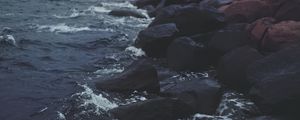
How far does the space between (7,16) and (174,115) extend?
1329 cm

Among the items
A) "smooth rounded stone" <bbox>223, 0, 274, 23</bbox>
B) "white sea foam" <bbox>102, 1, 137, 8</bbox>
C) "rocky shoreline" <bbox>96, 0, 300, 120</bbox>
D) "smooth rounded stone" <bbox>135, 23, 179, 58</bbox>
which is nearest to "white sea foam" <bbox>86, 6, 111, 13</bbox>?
"white sea foam" <bbox>102, 1, 137, 8</bbox>

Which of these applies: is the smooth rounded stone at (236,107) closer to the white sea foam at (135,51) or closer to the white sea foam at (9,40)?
the white sea foam at (135,51)

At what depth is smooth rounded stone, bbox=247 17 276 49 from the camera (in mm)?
13383

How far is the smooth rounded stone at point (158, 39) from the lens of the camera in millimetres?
14453

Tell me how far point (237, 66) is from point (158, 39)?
3.28m

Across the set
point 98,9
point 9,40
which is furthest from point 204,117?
point 98,9

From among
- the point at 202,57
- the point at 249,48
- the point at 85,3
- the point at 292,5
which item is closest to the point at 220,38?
Answer: the point at 202,57

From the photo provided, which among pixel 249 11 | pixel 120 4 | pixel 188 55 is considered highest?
pixel 249 11

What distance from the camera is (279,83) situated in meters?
9.73

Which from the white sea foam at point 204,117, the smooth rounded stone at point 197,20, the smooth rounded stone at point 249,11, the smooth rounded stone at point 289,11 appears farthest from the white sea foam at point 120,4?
the white sea foam at point 204,117

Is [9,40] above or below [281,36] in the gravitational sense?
below

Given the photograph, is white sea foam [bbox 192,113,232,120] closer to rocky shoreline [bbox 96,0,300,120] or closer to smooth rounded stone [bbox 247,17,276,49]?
rocky shoreline [bbox 96,0,300,120]

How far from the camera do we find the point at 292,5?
14297 millimetres

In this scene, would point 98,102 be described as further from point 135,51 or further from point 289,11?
point 289,11
